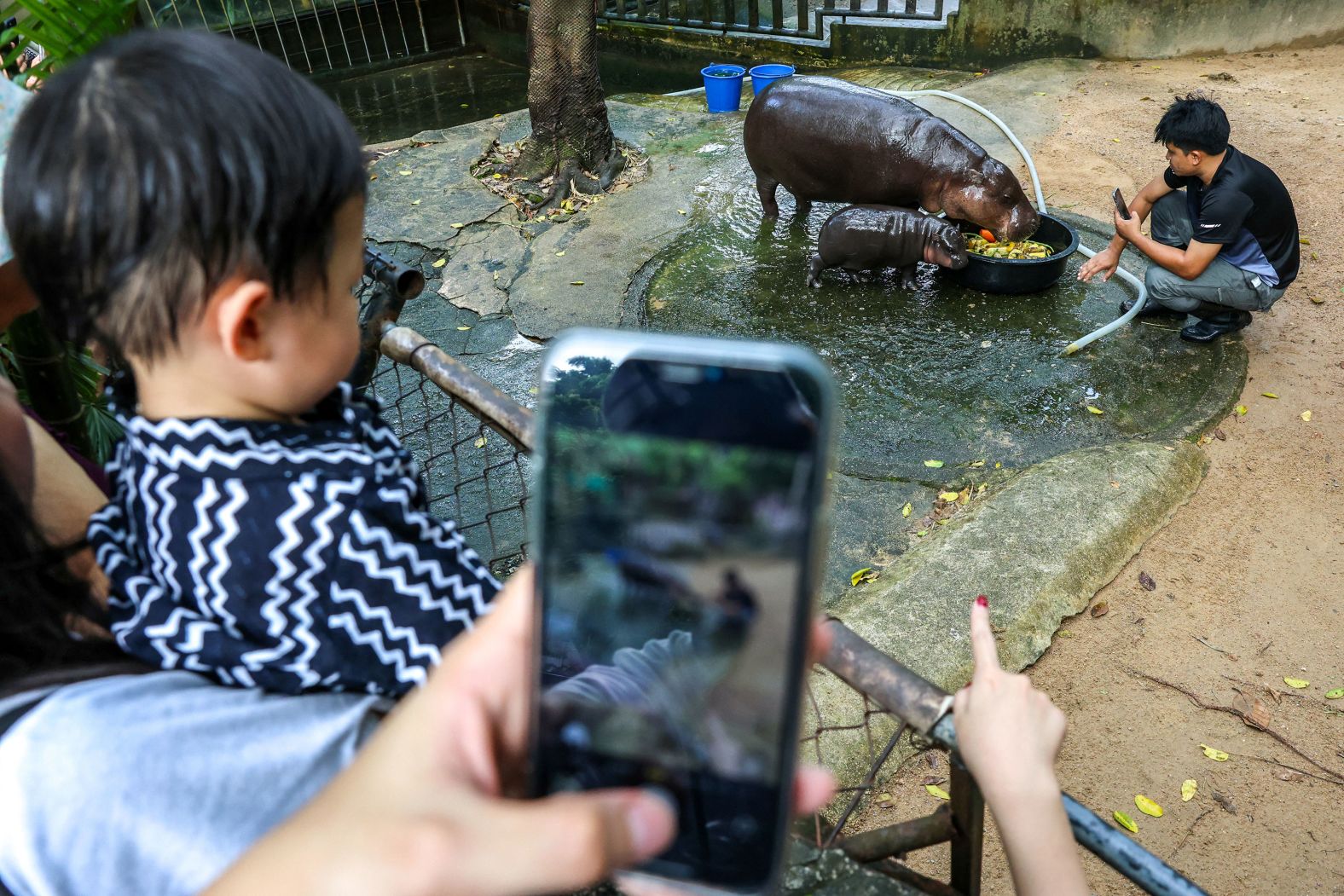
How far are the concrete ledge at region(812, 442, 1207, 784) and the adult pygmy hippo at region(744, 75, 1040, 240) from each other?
1.87m

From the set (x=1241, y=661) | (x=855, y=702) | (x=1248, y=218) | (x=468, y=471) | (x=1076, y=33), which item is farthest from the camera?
(x=1076, y=33)

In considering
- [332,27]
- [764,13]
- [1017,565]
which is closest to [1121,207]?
[1017,565]

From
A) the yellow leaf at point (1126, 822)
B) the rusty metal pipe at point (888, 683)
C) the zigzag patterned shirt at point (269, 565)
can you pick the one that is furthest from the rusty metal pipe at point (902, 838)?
the yellow leaf at point (1126, 822)

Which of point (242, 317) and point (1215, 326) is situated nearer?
point (242, 317)

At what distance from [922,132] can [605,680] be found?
16.1 feet

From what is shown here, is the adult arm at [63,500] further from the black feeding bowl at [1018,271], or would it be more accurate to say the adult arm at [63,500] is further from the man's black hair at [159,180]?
the black feeding bowl at [1018,271]

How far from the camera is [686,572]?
724mm

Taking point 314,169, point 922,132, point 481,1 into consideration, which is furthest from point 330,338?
point 481,1

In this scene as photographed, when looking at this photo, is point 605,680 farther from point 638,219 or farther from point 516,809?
point 638,219

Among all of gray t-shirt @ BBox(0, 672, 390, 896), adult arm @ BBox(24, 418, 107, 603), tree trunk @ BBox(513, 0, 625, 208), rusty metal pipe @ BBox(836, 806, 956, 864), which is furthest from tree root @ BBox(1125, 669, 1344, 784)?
tree trunk @ BBox(513, 0, 625, 208)

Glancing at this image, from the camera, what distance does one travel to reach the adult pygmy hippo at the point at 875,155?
4.97 meters

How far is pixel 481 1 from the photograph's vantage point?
10875mm

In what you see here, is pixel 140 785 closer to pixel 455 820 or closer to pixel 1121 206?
pixel 455 820

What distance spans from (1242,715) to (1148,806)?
0.46 metres
